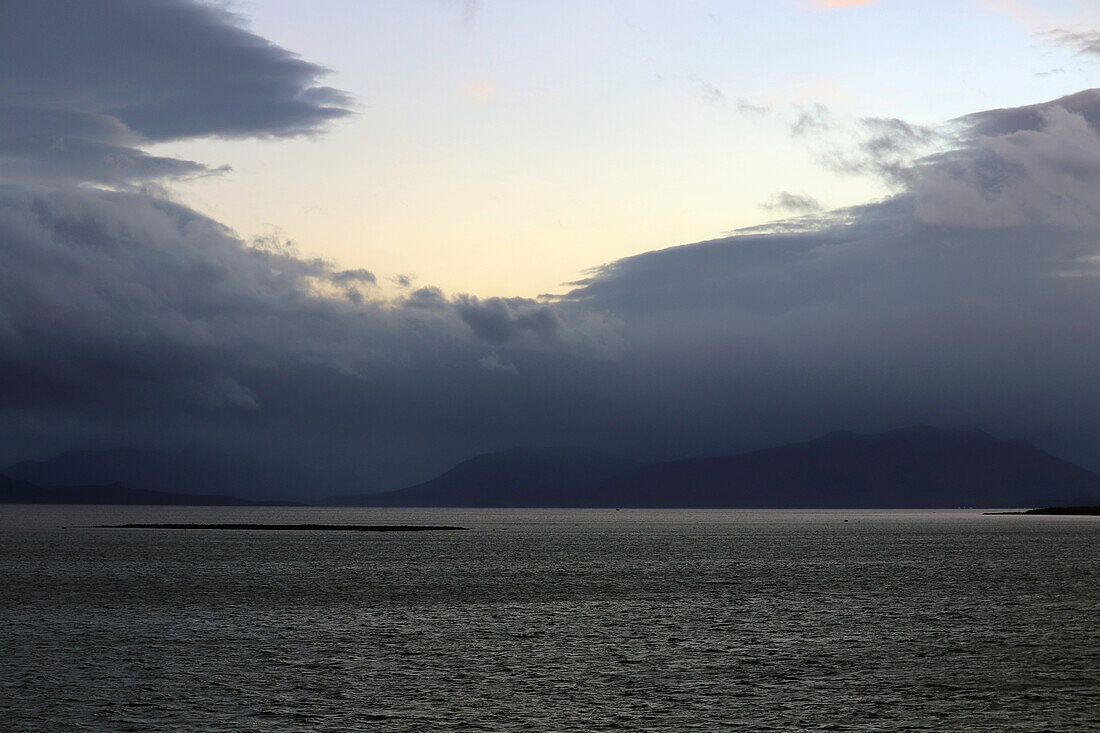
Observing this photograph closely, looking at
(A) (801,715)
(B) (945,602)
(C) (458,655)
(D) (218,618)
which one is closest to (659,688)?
(A) (801,715)

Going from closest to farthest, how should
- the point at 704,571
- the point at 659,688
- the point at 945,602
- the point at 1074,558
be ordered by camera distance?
the point at 659,688, the point at 945,602, the point at 704,571, the point at 1074,558

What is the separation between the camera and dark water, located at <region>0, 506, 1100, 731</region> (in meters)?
43.5

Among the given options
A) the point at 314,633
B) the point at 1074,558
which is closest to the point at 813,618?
the point at 314,633

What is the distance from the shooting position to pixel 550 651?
60406 millimetres

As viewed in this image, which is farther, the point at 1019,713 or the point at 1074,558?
the point at 1074,558

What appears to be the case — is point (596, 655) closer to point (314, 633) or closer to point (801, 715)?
point (801, 715)

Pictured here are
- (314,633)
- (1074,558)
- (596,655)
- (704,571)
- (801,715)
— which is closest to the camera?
(801,715)

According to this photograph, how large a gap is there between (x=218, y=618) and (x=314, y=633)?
1328 centimetres

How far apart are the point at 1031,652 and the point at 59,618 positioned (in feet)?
226

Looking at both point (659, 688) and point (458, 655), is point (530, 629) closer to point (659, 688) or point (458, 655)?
point (458, 655)

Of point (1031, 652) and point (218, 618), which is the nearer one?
point (1031, 652)

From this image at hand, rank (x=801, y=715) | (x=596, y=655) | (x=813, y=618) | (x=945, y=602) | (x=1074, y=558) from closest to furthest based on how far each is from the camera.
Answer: (x=801, y=715)
(x=596, y=655)
(x=813, y=618)
(x=945, y=602)
(x=1074, y=558)

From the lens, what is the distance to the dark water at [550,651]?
4350 cm

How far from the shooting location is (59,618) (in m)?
77.1
